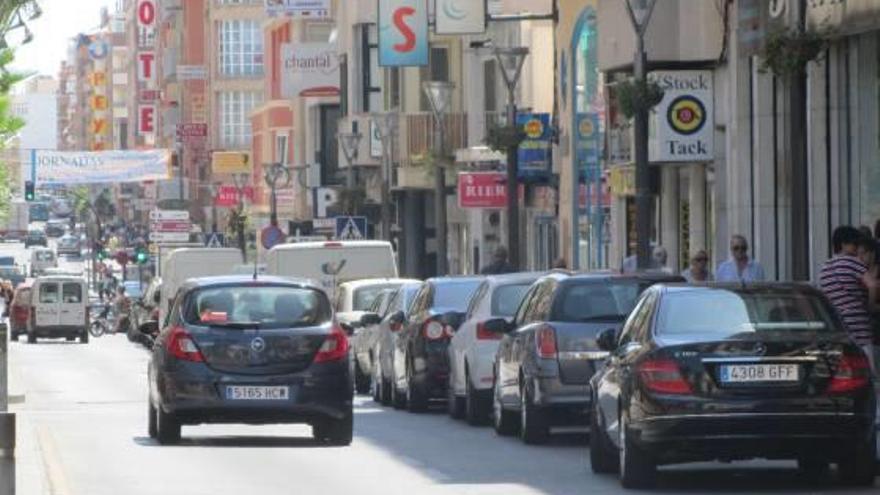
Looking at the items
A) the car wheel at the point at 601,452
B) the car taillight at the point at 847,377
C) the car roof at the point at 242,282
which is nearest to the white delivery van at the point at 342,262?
the car roof at the point at 242,282

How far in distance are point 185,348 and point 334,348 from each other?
1261 millimetres

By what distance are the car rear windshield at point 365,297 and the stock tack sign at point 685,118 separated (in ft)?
14.5

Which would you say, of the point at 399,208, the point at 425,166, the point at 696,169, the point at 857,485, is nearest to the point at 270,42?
the point at 399,208

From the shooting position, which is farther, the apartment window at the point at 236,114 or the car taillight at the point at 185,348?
the apartment window at the point at 236,114

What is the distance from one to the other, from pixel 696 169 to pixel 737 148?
5065 millimetres

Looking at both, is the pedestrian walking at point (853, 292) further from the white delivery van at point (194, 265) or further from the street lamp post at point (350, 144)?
the street lamp post at point (350, 144)

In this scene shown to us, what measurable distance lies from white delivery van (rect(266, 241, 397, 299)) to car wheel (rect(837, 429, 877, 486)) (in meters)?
30.3

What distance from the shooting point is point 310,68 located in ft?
284

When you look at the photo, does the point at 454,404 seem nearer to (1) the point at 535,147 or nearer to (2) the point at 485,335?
(2) the point at 485,335

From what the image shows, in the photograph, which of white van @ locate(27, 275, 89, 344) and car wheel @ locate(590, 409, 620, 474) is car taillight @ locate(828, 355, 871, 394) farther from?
white van @ locate(27, 275, 89, 344)

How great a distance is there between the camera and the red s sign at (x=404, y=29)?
6203cm

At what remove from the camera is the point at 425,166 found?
208ft

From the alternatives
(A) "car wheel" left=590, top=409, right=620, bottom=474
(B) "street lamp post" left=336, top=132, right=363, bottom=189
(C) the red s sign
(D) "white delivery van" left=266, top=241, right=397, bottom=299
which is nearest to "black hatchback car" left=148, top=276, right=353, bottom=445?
(A) "car wheel" left=590, top=409, right=620, bottom=474

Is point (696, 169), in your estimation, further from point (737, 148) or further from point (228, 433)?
point (228, 433)
